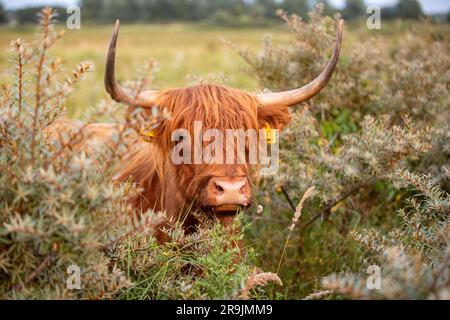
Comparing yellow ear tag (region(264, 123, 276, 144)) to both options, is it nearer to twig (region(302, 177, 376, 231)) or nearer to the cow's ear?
the cow's ear

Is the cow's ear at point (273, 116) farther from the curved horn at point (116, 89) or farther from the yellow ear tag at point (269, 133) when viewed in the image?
the curved horn at point (116, 89)

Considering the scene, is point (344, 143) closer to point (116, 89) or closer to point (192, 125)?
point (192, 125)

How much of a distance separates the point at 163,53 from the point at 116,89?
2697 centimetres

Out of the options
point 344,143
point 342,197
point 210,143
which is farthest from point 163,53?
point 210,143

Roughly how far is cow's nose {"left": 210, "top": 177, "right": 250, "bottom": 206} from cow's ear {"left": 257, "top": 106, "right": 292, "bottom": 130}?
896mm

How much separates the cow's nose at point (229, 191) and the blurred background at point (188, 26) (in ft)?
5.51

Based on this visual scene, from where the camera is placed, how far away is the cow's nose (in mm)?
2963

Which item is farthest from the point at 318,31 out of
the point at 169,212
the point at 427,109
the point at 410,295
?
the point at 410,295

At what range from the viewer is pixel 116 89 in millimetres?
3264

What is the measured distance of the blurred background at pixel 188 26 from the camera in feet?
38.1

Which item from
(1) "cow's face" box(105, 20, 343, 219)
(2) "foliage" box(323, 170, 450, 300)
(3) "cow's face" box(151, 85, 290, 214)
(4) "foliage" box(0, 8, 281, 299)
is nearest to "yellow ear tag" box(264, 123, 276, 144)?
(1) "cow's face" box(105, 20, 343, 219)

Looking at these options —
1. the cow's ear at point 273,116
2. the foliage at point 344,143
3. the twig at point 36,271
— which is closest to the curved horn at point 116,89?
the cow's ear at point 273,116

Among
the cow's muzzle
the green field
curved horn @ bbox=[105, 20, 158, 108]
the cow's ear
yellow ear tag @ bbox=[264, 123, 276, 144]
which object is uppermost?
curved horn @ bbox=[105, 20, 158, 108]

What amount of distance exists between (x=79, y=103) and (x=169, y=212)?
385 inches
